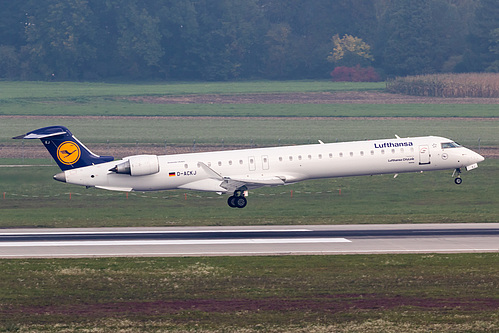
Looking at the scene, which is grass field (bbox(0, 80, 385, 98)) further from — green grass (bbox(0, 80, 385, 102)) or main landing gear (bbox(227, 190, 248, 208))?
main landing gear (bbox(227, 190, 248, 208))

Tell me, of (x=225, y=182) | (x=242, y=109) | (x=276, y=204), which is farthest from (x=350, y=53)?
(x=225, y=182)

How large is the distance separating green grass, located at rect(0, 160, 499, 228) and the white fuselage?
3.19 m

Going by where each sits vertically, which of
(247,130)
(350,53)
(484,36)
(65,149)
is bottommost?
(247,130)

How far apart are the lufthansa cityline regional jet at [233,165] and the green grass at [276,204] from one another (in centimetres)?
330

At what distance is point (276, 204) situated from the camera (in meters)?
70.3

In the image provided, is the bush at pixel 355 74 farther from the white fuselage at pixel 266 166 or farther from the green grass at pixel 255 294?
the green grass at pixel 255 294

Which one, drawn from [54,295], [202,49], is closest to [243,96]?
[202,49]

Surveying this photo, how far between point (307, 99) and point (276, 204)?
77161 millimetres

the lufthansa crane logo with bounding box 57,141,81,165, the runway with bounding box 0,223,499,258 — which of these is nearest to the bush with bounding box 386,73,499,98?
the runway with bounding box 0,223,499,258

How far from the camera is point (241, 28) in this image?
7608 inches

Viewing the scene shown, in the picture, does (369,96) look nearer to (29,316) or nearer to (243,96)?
(243,96)

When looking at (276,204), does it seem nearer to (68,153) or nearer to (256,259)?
(68,153)

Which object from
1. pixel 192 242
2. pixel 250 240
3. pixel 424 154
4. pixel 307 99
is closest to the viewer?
pixel 192 242

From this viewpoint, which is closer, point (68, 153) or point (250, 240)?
point (250, 240)
